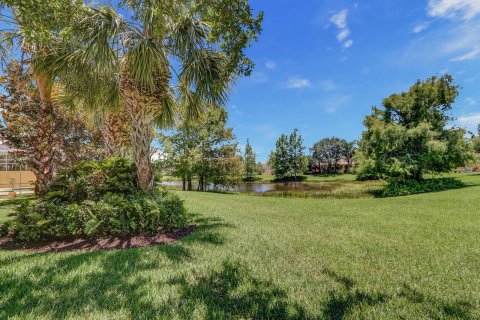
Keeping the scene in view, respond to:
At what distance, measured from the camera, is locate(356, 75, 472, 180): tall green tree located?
18.6m

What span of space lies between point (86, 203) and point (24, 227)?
4.00 ft

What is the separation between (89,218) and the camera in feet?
16.5

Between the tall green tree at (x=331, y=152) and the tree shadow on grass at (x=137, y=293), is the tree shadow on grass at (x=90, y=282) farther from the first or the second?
the tall green tree at (x=331, y=152)

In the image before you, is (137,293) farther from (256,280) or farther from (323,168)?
(323,168)

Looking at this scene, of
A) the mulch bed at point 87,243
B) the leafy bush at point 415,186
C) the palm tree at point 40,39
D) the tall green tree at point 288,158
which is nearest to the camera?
the palm tree at point 40,39

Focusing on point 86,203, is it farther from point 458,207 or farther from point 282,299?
point 458,207

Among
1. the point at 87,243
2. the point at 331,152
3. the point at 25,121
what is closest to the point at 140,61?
the point at 87,243

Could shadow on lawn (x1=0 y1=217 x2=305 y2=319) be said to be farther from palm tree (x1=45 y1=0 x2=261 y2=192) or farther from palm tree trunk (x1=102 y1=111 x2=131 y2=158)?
palm tree trunk (x1=102 y1=111 x2=131 y2=158)

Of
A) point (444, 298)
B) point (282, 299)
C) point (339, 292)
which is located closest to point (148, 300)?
point (282, 299)

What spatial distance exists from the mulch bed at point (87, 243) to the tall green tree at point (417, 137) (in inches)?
769

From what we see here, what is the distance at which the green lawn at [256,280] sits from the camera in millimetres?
2525

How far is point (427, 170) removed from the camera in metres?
19.8

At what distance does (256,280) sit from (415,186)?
68.9 feet

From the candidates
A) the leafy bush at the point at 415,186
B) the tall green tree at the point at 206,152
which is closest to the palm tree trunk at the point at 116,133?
the tall green tree at the point at 206,152
